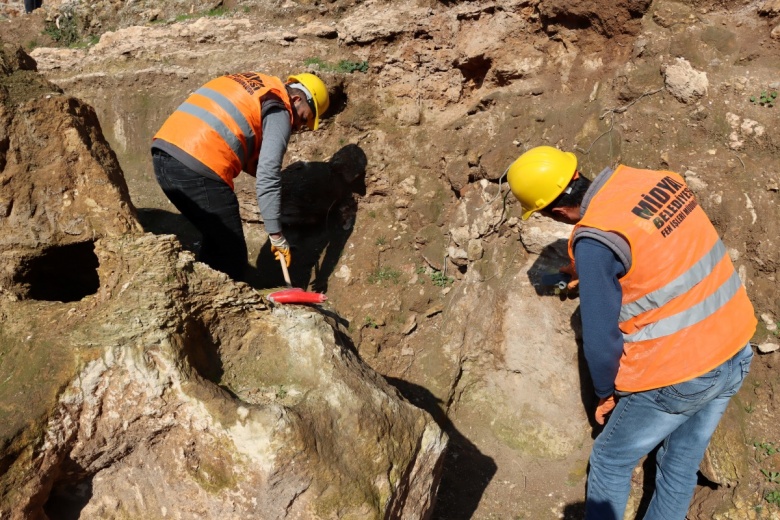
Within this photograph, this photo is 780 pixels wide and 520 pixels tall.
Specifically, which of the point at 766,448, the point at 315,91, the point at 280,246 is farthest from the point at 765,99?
the point at 280,246

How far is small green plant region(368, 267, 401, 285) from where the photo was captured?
4.19m

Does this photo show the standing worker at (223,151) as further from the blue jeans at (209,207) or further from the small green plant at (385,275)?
the small green plant at (385,275)

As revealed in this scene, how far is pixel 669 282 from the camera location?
2170 mm

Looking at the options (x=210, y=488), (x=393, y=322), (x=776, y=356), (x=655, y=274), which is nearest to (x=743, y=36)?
(x=776, y=356)

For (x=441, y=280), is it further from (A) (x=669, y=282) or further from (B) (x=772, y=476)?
(B) (x=772, y=476)

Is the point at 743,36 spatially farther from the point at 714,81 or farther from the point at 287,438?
the point at 287,438

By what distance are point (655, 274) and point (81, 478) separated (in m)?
2.30

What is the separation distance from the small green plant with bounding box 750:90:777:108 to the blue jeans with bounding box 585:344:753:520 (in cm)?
173

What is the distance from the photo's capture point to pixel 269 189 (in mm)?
3387

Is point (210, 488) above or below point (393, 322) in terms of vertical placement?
above

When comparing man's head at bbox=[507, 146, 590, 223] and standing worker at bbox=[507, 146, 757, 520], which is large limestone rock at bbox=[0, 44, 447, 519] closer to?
standing worker at bbox=[507, 146, 757, 520]

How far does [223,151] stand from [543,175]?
1.94 meters

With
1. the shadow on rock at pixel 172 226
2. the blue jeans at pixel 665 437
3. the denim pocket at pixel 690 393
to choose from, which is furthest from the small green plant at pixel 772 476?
the shadow on rock at pixel 172 226

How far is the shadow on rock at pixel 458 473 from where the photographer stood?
301 cm
